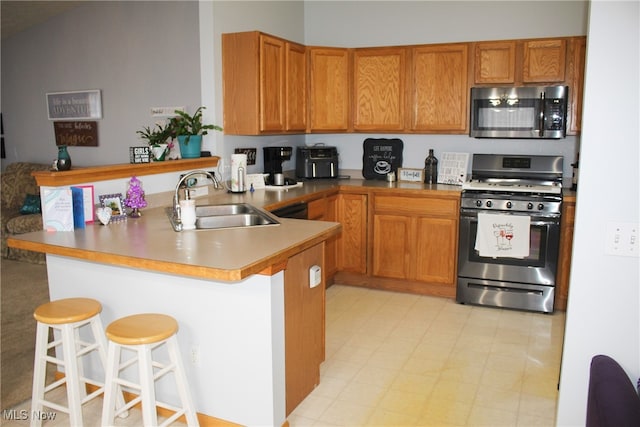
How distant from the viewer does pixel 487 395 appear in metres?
2.94

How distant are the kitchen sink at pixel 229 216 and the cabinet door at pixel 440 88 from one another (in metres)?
2.06

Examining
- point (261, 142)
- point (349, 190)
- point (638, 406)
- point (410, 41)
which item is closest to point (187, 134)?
point (261, 142)

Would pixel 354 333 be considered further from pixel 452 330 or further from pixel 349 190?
pixel 349 190

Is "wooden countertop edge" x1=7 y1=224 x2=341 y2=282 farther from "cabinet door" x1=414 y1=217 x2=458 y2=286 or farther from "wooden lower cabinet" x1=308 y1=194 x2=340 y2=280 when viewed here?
"cabinet door" x1=414 y1=217 x2=458 y2=286

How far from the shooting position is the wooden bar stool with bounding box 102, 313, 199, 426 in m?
2.19

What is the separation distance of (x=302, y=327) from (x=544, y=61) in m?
3.09

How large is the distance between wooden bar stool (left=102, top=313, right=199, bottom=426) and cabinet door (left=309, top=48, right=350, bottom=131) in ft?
9.84

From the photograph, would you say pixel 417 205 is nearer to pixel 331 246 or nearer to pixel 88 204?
pixel 331 246

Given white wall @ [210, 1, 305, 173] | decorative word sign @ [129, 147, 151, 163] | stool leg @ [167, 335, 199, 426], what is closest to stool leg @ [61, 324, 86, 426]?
stool leg @ [167, 335, 199, 426]

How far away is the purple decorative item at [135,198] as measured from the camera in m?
3.27

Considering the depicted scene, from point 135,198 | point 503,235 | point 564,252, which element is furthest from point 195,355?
point 564,252

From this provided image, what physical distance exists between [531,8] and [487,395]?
3.33 meters

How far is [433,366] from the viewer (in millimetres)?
3277

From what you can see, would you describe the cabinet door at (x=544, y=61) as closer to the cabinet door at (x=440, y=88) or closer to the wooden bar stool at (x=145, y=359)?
the cabinet door at (x=440, y=88)
